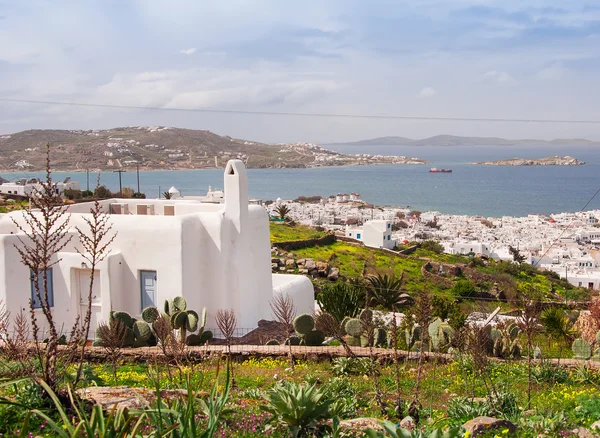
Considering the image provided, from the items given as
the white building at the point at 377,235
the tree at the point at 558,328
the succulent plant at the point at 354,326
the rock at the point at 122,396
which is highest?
the rock at the point at 122,396

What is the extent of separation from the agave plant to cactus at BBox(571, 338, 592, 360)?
281 inches

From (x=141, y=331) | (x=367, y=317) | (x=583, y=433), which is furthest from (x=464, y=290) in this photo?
(x=583, y=433)

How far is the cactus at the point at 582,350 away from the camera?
435 inches

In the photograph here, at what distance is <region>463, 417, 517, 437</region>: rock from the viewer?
5715mm

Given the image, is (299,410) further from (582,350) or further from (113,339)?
(582,350)

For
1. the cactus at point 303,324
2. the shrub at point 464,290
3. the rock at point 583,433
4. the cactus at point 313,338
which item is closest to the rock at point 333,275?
the shrub at point 464,290

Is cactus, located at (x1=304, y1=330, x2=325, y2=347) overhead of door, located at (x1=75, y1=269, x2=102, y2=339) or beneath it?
beneath

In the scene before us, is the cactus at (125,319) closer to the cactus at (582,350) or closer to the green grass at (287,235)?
the cactus at (582,350)

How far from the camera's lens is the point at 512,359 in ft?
36.9

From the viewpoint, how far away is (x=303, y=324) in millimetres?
12414

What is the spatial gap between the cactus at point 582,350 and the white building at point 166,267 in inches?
287

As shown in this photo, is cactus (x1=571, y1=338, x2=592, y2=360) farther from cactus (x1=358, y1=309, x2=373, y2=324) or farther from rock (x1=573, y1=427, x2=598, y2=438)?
rock (x1=573, y1=427, x2=598, y2=438)

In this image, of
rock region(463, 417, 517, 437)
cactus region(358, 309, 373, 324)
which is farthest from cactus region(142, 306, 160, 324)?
rock region(463, 417, 517, 437)

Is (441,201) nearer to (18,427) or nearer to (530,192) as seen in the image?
(530,192)
